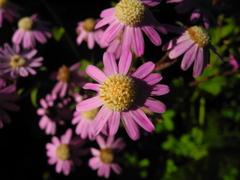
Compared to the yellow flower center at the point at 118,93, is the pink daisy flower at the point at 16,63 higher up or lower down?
higher up

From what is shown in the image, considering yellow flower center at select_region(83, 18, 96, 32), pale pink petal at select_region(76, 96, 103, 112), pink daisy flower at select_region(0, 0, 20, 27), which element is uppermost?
pink daisy flower at select_region(0, 0, 20, 27)

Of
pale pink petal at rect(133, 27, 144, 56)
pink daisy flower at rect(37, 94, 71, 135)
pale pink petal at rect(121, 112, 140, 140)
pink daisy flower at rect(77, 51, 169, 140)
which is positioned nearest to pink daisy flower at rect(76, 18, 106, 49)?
pink daisy flower at rect(37, 94, 71, 135)

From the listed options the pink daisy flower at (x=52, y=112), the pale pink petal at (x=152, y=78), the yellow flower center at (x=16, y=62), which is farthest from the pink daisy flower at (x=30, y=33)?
the pale pink petal at (x=152, y=78)

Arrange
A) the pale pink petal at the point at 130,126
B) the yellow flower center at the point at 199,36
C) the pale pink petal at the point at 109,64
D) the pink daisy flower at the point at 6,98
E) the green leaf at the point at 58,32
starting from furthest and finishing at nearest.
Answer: the green leaf at the point at 58,32
the pink daisy flower at the point at 6,98
the yellow flower center at the point at 199,36
the pale pink petal at the point at 109,64
the pale pink petal at the point at 130,126

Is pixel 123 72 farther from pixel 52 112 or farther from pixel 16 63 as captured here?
pixel 16 63

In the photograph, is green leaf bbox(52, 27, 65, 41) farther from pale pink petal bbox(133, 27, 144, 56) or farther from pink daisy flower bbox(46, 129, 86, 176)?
pale pink petal bbox(133, 27, 144, 56)

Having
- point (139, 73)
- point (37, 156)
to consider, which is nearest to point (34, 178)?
point (37, 156)

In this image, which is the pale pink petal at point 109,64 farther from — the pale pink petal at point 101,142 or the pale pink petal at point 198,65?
the pale pink petal at point 101,142

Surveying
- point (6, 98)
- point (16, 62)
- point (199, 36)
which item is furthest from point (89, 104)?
point (16, 62)
